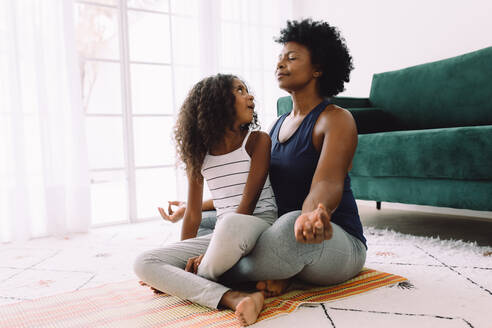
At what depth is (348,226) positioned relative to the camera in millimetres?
1199

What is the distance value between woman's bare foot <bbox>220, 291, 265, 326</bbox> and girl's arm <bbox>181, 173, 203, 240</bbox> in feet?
1.05

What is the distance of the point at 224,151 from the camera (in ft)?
4.22

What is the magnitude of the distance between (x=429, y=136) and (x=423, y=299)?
0.82m

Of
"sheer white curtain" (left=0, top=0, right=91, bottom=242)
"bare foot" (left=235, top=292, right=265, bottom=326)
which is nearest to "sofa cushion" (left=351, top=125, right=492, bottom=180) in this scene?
"bare foot" (left=235, top=292, right=265, bottom=326)

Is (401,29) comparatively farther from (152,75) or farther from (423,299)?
(423,299)

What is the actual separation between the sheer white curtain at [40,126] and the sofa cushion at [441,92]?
1986mm

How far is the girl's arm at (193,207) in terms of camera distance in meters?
1.28

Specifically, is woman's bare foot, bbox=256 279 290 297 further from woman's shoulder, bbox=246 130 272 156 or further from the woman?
woman's shoulder, bbox=246 130 272 156

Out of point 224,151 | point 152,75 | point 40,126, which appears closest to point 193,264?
point 224,151

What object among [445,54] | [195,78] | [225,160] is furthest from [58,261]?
[445,54]

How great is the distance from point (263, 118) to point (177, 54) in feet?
Answer: 2.91

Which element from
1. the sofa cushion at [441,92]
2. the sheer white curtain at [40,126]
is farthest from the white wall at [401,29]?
the sheer white curtain at [40,126]

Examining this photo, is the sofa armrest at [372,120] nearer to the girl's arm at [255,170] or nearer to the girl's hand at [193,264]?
the girl's arm at [255,170]

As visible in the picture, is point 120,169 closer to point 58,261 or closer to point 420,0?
point 58,261
